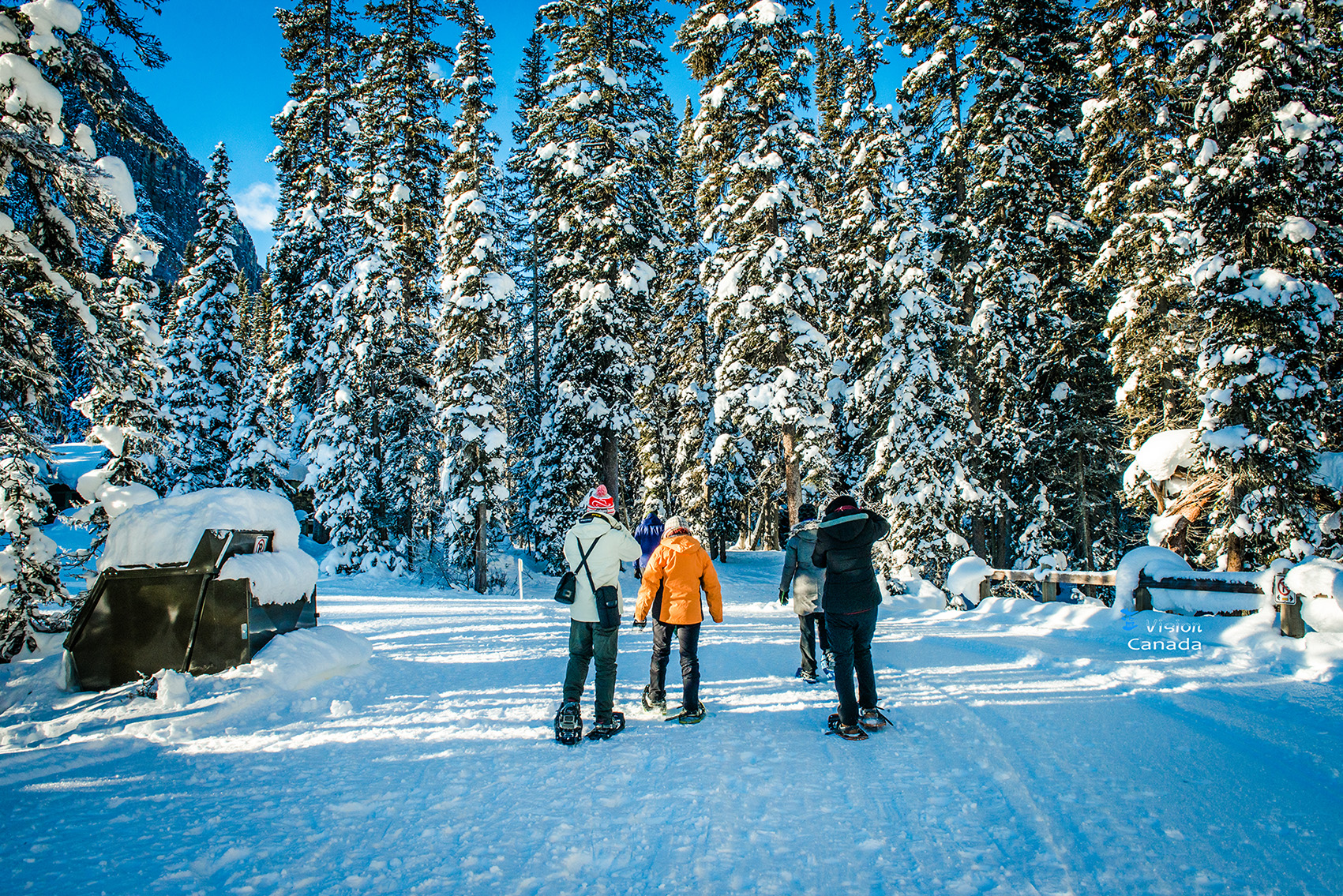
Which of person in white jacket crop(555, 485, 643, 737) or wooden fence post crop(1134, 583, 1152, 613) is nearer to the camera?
person in white jacket crop(555, 485, 643, 737)

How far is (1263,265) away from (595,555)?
489 inches

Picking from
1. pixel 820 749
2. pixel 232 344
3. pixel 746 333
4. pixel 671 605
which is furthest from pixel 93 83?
pixel 232 344

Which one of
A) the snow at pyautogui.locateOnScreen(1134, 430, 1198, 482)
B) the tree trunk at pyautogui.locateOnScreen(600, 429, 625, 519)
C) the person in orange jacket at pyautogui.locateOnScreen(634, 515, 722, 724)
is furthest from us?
the tree trunk at pyautogui.locateOnScreen(600, 429, 625, 519)

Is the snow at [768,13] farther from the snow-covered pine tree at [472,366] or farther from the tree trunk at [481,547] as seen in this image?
the tree trunk at [481,547]

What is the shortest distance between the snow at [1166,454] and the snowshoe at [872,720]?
9.68 metres

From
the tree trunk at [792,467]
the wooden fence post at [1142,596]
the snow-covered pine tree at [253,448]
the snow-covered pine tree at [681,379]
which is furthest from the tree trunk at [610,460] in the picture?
the wooden fence post at [1142,596]

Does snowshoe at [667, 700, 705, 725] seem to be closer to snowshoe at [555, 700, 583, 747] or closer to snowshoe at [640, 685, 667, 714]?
snowshoe at [640, 685, 667, 714]

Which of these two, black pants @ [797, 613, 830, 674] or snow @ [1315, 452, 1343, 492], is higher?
snow @ [1315, 452, 1343, 492]

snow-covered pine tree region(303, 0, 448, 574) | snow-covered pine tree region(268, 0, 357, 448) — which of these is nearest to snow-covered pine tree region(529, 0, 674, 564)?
snow-covered pine tree region(303, 0, 448, 574)

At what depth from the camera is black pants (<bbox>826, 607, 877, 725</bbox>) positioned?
18.1 ft

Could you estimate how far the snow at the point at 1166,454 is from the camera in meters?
11.7

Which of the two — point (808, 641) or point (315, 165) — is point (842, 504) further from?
point (315, 165)

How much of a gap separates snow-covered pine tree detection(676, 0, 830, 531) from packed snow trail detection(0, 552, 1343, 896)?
951 cm

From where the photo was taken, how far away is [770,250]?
16422mm
